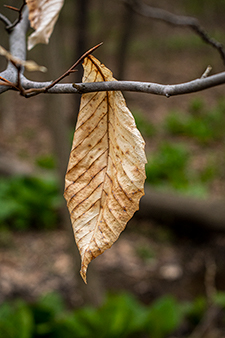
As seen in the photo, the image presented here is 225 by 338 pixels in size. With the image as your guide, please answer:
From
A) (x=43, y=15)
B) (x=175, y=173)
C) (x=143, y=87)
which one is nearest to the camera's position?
(x=143, y=87)

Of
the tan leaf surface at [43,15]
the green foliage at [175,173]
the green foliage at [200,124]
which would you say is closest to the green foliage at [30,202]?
the green foliage at [175,173]

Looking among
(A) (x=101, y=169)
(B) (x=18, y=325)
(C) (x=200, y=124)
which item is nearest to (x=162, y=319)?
(B) (x=18, y=325)

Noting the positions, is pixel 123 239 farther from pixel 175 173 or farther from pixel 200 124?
pixel 200 124

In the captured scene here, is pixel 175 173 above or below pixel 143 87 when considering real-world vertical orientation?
below

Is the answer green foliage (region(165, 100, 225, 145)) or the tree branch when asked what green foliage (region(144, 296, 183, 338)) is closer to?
the tree branch

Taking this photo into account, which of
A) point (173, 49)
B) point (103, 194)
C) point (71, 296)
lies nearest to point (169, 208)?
point (71, 296)

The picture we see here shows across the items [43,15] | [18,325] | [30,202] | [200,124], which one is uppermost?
[43,15]

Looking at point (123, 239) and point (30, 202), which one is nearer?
point (123, 239)

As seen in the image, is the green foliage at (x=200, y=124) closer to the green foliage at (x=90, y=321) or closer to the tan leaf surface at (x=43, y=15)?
the green foliage at (x=90, y=321)
